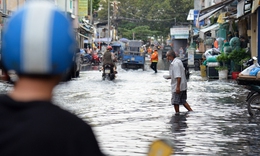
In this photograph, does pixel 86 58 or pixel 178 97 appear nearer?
pixel 178 97

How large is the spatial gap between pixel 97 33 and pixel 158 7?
405 inches

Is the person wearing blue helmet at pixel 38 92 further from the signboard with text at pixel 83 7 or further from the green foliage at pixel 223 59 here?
the signboard with text at pixel 83 7

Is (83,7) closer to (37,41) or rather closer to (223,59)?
(223,59)

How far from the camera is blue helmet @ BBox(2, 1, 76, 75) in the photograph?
2.01m

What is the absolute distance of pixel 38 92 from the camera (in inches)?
81.4

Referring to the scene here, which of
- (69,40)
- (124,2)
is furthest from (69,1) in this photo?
(69,40)

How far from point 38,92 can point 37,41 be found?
6.8 inches

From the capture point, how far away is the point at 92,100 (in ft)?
56.0

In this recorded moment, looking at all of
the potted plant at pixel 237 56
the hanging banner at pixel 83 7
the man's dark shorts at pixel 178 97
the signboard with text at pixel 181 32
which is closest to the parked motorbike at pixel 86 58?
the hanging banner at pixel 83 7

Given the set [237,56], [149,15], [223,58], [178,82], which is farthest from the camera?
[149,15]

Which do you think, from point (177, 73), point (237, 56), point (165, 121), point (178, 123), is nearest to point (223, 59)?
point (237, 56)

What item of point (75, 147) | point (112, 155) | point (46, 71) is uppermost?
point (46, 71)

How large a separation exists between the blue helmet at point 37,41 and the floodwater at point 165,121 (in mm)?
3759

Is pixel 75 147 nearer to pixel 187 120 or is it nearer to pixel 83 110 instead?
pixel 187 120
